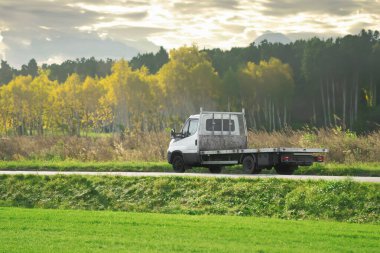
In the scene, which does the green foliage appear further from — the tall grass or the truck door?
the tall grass

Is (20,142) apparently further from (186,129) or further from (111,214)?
(111,214)

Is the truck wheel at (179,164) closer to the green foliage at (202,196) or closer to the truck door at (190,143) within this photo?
the truck door at (190,143)

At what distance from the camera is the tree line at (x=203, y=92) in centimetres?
10756

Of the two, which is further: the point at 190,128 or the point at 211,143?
the point at 190,128

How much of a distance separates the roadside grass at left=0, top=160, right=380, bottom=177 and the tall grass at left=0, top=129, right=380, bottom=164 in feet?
5.40

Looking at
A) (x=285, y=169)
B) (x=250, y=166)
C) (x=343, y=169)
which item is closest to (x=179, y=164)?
(x=250, y=166)

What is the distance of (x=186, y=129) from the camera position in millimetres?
29203

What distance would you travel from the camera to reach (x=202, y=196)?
21359 mm

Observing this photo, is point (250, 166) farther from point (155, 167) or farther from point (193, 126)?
point (155, 167)

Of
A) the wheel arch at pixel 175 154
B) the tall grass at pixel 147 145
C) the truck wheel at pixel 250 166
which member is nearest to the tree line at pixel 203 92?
the tall grass at pixel 147 145

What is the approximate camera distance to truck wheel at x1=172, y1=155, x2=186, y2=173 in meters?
28.9

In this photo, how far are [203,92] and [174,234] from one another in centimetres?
9571

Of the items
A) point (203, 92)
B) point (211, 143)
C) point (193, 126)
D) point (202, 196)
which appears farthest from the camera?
point (203, 92)

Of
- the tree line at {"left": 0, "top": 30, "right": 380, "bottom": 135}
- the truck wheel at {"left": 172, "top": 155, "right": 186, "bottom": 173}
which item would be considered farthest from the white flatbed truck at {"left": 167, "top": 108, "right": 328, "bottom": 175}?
the tree line at {"left": 0, "top": 30, "right": 380, "bottom": 135}
